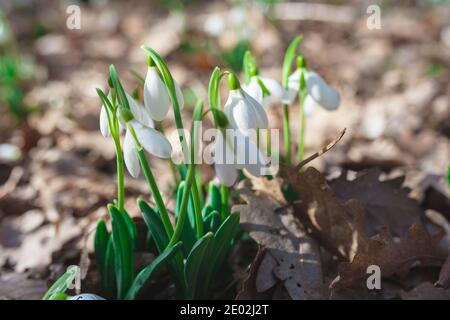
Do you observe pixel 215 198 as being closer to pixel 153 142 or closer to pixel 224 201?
pixel 224 201

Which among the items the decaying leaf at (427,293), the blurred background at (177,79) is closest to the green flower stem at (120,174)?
the blurred background at (177,79)

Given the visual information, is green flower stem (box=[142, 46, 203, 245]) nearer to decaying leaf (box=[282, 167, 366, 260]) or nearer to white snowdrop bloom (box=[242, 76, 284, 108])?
Answer: white snowdrop bloom (box=[242, 76, 284, 108])

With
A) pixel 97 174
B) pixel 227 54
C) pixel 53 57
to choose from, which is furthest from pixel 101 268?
pixel 53 57

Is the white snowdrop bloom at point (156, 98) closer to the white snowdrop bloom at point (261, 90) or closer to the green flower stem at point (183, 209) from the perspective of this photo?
the green flower stem at point (183, 209)

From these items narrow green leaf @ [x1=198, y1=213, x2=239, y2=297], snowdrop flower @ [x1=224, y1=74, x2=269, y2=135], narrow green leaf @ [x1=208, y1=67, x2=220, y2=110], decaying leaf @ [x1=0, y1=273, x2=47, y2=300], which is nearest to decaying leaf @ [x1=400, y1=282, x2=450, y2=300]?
narrow green leaf @ [x1=198, y1=213, x2=239, y2=297]

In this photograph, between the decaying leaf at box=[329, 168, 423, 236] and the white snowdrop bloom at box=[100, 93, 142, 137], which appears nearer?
the white snowdrop bloom at box=[100, 93, 142, 137]

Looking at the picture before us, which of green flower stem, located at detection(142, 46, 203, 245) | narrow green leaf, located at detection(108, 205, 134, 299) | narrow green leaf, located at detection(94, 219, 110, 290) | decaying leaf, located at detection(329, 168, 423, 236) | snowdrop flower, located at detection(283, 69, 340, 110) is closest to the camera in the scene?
green flower stem, located at detection(142, 46, 203, 245)
